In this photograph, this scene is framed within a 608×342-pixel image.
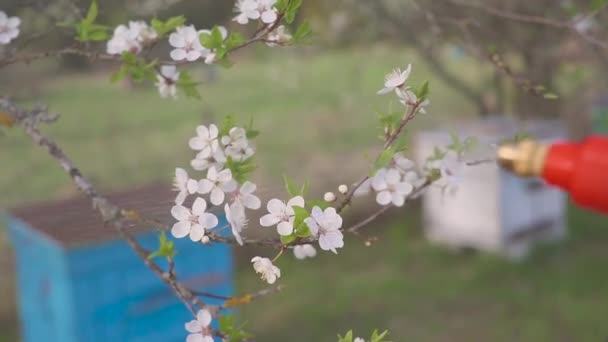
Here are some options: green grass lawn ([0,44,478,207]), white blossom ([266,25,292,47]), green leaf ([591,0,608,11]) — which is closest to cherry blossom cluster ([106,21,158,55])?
white blossom ([266,25,292,47])

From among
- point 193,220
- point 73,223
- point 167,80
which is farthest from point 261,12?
point 73,223

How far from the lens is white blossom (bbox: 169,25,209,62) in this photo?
1043mm

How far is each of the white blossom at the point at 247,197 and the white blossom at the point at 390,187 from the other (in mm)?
261

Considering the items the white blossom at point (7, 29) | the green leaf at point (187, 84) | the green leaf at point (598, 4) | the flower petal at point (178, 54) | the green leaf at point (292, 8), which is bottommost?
the green leaf at point (598, 4)

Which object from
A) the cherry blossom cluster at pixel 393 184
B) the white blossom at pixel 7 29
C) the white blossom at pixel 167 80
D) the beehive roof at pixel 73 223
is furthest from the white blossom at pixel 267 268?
the beehive roof at pixel 73 223

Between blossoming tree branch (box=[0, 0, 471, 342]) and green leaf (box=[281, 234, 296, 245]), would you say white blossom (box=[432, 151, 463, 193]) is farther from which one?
green leaf (box=[281, 234, 296, 245])

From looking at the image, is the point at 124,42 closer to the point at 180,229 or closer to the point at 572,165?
the point at 180,229

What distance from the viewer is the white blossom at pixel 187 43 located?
1.04 m

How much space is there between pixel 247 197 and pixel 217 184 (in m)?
0.04

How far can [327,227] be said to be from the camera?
2.66 ft

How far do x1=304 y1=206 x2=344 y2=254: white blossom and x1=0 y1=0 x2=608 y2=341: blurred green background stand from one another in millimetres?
203

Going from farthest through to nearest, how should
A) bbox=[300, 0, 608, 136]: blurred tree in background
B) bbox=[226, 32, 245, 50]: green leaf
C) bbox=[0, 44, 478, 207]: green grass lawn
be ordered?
bbox=[0, 44, 478, 207]: green grass lawn
bbox=[300, 0, 608, 136]: blurred tree in background
bbox=[226, 32, 245, 50]: green leaf

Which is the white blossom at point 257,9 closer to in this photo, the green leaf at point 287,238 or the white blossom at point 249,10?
the white blossom at point 249,10

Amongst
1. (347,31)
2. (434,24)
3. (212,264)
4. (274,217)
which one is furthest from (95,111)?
(274,217)
